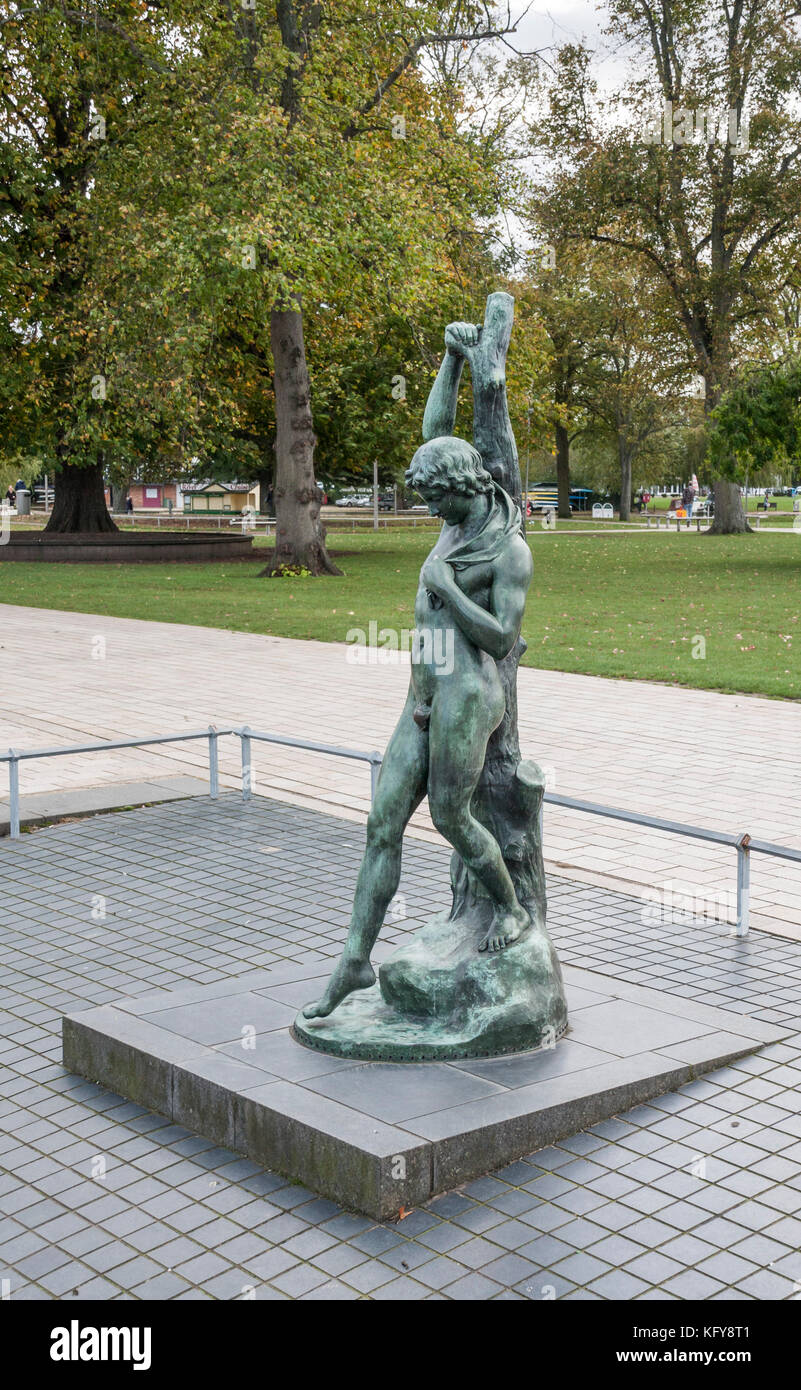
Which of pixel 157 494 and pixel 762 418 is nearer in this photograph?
pixel 762 418

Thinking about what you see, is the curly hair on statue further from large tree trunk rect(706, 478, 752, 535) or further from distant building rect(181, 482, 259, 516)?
distant building rect(181, 482, 259, 516)

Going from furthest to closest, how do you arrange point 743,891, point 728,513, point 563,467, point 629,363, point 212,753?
point 563,467 → point 629,363 → point 728,513 → point 212,753 → point 743,891

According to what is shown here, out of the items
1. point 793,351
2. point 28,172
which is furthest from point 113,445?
point 793,351

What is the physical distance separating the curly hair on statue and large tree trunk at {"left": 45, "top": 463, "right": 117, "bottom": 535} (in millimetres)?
34294

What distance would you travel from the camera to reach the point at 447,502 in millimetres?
4895

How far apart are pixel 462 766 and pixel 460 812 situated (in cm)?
16

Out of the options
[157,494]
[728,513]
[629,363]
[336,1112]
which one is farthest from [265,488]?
[336,1112]

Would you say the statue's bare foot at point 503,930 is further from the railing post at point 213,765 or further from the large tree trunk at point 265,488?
the large tree trunk at point 265,488

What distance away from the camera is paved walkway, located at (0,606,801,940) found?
7996 millimetres

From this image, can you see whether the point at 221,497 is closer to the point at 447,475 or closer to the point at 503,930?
the point at 447,475

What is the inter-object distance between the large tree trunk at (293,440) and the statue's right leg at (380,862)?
2301 centimetres

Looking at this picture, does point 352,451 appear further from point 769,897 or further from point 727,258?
point 769,897

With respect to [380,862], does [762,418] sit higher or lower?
higher

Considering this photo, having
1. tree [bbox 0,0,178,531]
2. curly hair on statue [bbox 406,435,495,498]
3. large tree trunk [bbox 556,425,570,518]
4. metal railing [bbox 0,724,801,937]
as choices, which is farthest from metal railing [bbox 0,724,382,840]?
large tree trunk [bbox 556,425,570,518]
